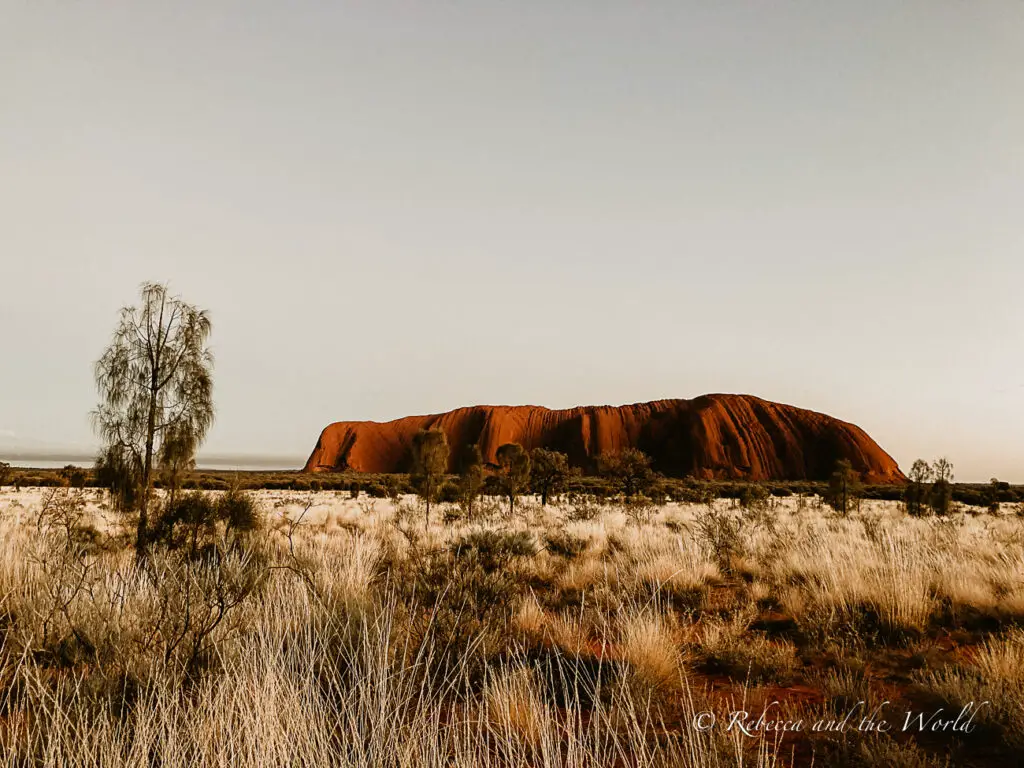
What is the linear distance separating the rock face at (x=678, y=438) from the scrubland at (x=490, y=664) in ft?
252

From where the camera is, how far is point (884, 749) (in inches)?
116

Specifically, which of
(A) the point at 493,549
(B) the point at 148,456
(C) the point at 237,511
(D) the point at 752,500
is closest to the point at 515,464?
(D) the point at 752,500

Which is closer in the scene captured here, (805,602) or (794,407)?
(805,602)

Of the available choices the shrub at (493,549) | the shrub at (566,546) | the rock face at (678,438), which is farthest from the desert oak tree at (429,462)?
the rock face at (678,438)

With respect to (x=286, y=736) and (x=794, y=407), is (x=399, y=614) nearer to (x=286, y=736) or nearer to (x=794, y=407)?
(x=286, y=736)

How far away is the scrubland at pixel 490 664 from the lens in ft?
8.59

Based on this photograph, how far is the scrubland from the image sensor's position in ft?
8.59

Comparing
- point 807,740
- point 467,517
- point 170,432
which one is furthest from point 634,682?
point 467,517

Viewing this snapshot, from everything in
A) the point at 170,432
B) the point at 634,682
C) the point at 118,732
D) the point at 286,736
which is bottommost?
the point at 634,682

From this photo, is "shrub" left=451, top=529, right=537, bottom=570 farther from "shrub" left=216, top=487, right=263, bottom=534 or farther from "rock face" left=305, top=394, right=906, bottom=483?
"rock face" left=305, top=394, right=906, bottom=483

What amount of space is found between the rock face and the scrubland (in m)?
76.9

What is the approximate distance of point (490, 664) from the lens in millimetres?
4379

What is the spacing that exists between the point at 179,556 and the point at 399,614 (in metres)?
3.26

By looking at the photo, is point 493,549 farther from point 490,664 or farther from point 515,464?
point 515,464
